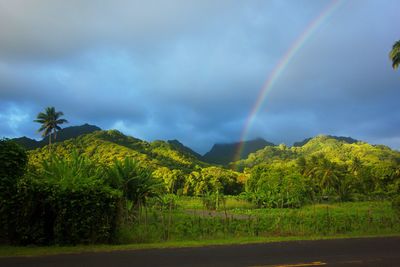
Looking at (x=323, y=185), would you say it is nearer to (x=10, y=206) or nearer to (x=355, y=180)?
(x=355, y=180)

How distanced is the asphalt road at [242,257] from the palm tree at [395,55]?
96.2 ft

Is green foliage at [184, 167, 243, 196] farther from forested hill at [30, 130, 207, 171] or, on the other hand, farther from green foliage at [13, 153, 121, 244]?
green foliage at [13, 153, 121, 244]

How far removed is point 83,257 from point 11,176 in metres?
6.56

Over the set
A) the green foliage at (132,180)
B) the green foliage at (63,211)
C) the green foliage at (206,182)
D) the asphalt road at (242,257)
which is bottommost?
the asphalt road at (242,257)

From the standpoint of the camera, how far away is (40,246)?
1400 cm

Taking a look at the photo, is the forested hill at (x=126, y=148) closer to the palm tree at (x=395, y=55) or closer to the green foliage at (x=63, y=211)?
the palm tree at (x=395, y=55)

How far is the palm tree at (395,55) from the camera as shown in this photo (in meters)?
39.4

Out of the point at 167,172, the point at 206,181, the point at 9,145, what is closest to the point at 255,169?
the point at 206,181

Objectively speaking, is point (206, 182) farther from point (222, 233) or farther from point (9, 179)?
point (9, 179)

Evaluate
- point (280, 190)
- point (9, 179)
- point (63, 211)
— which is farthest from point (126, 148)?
point (63, 211)

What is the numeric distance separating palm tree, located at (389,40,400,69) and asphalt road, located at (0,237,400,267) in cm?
2932

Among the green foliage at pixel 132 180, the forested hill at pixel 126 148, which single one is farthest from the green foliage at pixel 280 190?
the green foliage at pixel 132 180

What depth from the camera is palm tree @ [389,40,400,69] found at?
39.4 meters

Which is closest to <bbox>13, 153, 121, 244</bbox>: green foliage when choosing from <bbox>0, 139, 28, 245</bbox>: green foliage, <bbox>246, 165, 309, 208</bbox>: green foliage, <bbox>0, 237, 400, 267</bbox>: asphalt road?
<bbox>0, 139, 28, 245</bbox>: green foliage
